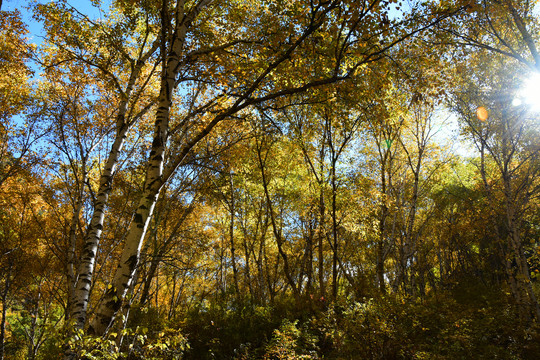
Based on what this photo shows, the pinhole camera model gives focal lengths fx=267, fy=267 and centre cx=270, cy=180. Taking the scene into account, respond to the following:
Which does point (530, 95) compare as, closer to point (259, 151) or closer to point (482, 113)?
point (482, 113)

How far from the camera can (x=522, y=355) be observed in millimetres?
5609

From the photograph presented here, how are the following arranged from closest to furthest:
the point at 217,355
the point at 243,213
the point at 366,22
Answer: the point at 366,22 < the point at 217,355 < the point at 243,213

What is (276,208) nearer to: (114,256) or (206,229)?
(206,229)

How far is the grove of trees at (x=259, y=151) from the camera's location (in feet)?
12.7

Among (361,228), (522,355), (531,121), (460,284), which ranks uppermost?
(531,121)

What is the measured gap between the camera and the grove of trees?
387 cm

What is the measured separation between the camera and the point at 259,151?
9953 millimetres

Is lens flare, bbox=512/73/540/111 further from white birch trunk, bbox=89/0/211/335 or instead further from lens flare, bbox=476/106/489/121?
white birch trunk, bbox=89/0/211/335

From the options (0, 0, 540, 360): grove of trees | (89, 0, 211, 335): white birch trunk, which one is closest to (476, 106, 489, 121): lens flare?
(0, 0, 540, 360): grove of trees

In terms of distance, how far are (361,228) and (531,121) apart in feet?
24.7

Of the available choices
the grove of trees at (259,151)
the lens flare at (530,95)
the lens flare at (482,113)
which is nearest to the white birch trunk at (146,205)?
the grove of trees at (259,151)

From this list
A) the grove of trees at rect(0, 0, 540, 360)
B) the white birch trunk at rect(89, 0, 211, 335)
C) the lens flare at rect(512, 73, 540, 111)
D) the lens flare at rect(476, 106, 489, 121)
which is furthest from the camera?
the lens flare at rect(476, 106, 489, 121)

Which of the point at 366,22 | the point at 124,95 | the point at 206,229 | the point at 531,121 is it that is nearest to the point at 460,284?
the point at 531,121

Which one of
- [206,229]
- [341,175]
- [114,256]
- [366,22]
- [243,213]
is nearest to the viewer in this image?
[366,22]
